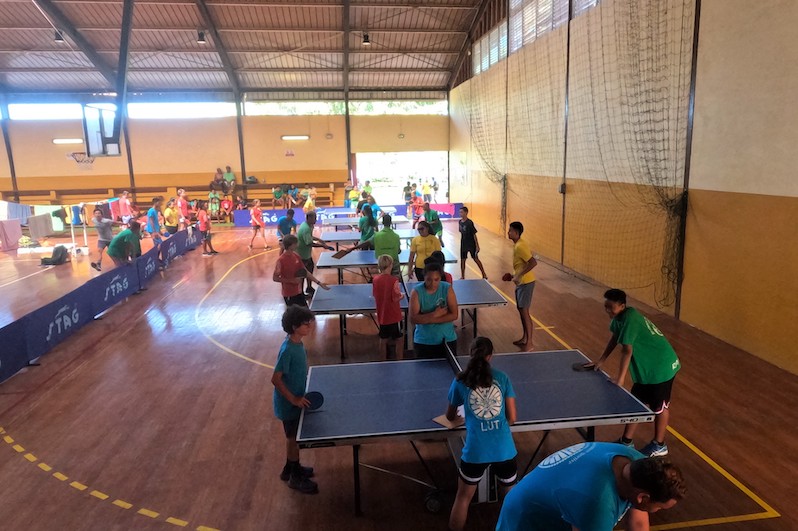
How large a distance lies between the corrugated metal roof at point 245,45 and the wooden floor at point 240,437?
45.2 ft

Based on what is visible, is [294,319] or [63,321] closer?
[294,319]

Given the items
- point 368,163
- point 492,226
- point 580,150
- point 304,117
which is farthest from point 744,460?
point 368,163

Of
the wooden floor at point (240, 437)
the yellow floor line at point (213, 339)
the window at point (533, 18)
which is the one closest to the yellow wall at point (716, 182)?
the window at point (533, 18)

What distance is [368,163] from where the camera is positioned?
116ft

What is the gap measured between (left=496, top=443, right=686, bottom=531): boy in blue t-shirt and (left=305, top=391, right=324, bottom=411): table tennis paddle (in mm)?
1960

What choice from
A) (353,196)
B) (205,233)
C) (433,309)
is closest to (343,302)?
(433,309)

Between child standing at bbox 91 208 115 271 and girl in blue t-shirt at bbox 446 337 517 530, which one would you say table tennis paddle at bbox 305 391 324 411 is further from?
child standing at bbox 91 208 115 271

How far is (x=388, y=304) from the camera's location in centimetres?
640

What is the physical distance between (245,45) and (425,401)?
68.4 ft

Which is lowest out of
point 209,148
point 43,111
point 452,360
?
point 452,360

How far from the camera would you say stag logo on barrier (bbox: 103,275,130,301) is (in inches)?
416

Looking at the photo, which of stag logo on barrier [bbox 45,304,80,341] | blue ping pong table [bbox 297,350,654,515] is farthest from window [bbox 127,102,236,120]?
blue ping pong table [bbox 297,350,654,515]

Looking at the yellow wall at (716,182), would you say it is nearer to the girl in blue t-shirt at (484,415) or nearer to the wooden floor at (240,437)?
the wooden floor at (240,437)

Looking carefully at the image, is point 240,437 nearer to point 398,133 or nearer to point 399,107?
point 398,133
